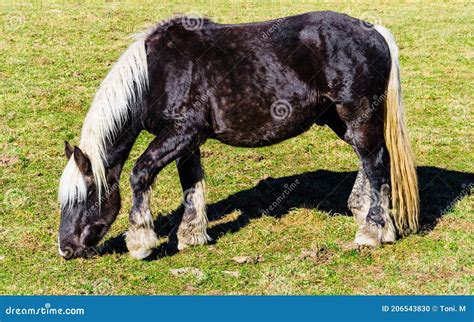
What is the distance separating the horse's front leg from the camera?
7699mm

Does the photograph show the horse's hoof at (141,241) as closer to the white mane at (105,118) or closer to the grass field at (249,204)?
the grass field at (249,204)

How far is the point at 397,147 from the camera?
8172 millimetres

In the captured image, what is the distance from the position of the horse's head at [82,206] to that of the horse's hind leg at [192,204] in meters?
0.97

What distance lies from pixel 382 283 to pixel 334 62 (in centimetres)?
255

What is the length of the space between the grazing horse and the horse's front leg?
0.5 inches

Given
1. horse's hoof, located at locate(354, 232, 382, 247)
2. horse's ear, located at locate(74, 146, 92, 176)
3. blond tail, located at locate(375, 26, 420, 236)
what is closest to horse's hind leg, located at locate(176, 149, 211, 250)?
horse's ear, located at locate(74, 146, 92, 176)

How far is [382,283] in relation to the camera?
24.1ft

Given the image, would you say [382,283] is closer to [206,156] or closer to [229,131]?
[229,131]

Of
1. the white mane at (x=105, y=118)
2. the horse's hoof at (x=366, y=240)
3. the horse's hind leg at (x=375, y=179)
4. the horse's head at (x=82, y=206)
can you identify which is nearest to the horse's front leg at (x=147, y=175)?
the horse's head at (x=82, y=206)

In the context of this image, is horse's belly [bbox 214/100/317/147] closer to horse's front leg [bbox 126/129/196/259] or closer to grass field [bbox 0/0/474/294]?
horse's front leg [bbox 126/129/196/259]

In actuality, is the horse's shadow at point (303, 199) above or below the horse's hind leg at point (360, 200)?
below

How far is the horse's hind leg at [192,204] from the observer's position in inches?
329

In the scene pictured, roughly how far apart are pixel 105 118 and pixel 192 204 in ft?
5.34

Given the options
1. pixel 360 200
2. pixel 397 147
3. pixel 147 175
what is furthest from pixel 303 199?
pixel 147 175
